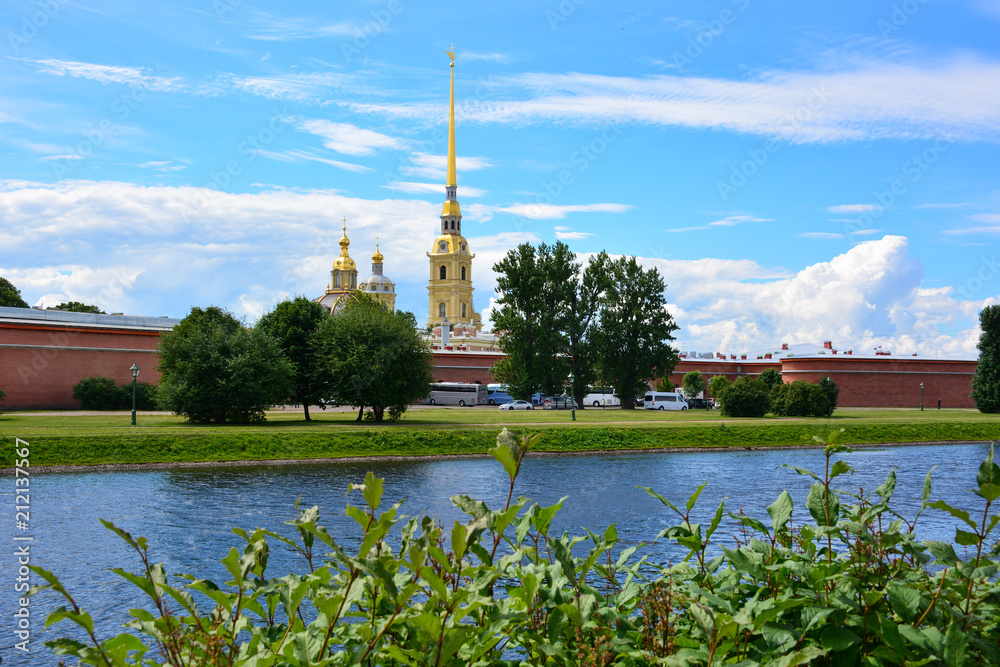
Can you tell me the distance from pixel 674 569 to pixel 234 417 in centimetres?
3171

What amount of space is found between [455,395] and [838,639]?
186 ft

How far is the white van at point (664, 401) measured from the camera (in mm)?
53594

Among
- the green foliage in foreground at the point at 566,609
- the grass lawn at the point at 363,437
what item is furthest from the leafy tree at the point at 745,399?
the green foliage in foreground at the point at 566,609

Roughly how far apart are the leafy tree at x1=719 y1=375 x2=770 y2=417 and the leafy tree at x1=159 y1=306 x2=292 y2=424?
77.3 feet

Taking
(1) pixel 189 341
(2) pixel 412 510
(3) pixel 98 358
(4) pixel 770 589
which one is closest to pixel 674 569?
(4) pixel 770 589

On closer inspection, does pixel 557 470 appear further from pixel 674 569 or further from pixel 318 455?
pixel 674 569

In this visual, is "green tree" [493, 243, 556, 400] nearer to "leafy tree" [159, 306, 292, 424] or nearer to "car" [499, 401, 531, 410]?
"car" [499, 401, 531, 410]

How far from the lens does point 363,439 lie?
87.2 ft

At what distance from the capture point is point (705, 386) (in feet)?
219

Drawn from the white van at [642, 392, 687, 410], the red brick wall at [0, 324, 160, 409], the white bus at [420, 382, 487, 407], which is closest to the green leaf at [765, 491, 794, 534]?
the red brick wall at [0, 324, 160, 409]

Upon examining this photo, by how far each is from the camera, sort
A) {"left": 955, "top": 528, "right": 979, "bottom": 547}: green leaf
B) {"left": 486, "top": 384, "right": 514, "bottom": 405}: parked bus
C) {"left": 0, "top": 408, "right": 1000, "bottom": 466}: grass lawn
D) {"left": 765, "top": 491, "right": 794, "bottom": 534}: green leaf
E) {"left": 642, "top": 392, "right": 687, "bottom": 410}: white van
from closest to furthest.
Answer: {"left": 955, "top": 528, "right": 979, "bottom": 547}: green leaf, {"left": 765, "top": 491, "right": 794, "bottom": 534}: green leaf, {"left": 0, "top": 408, "right": 1000, "bottom": 466}: grass lawn, {"left": 642, "top": 392, "right": 687, "bottom": 410}: white van, {"left": 486, "top": 384, "right": 514, "bottom": 405}: parked bus

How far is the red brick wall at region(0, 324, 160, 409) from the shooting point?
4125 centimetres

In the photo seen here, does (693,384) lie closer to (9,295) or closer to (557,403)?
(557,403)

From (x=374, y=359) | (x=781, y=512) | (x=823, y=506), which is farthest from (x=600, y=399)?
(x=781, y=512)
